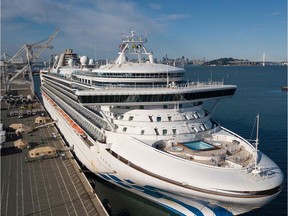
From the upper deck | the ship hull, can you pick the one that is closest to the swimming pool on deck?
the upper deck

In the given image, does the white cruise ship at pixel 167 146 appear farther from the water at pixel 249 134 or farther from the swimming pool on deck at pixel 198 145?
the water at pixel 249 134

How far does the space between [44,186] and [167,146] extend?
1110cm

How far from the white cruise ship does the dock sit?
7.31ft

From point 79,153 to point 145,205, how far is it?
37.5 ft

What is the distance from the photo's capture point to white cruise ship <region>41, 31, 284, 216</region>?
17.5 meters

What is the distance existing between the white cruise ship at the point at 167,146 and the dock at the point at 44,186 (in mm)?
2227

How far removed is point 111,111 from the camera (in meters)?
25.3

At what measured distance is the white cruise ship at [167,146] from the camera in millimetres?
17453

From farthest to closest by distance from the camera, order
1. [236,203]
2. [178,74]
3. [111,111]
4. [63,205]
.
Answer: [178,74]
[111,111]
[63,205]
[236,203]

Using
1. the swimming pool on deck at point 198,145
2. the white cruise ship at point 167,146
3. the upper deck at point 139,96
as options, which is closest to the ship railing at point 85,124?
the white cruise ship at point 167,146

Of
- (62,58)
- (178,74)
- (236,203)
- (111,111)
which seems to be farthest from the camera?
(62,58)

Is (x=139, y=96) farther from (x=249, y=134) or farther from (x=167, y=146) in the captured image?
(x=249, y=134)

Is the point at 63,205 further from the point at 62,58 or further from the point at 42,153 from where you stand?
the point at 62,58

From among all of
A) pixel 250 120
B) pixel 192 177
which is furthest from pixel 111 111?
pixel 250 120
